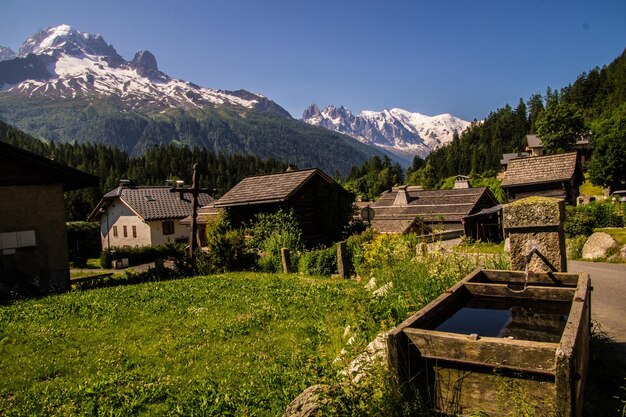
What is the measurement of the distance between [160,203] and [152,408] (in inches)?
1911

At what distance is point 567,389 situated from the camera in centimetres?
325

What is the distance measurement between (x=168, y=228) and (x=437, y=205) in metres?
30.6

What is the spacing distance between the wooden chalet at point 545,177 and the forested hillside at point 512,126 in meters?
72.4

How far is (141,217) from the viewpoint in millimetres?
47688

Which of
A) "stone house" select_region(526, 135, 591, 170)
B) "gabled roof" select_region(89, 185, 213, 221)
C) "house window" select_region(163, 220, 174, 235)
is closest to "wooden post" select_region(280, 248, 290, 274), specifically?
"gabled roof" select_region(89, 185, 213, 221)

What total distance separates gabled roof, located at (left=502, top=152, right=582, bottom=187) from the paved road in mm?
16098

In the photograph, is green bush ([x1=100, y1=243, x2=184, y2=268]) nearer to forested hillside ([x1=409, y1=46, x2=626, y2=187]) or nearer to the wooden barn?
the wooden barn

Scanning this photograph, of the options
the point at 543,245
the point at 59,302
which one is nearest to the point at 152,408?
the point at 543,245

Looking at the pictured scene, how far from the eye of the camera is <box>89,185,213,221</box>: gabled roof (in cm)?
4884

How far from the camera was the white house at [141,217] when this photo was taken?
48.8 meters

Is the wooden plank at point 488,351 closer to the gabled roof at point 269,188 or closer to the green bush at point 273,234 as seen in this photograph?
the green bush at point 273,234

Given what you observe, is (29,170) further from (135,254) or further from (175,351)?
(135,254)

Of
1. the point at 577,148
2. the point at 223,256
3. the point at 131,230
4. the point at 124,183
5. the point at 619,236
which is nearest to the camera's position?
the point at 619,236

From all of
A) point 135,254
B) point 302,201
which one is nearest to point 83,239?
point 135,254
